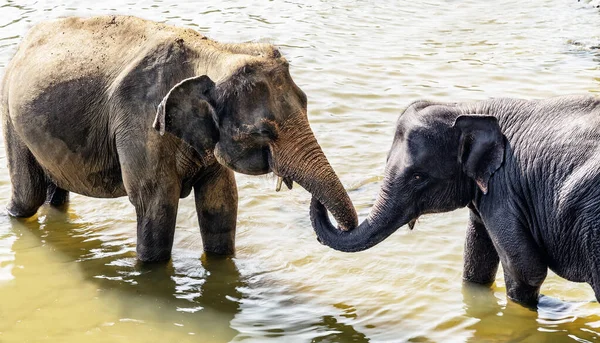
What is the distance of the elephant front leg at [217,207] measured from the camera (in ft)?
20.1

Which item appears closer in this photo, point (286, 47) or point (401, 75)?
point (401, 75)

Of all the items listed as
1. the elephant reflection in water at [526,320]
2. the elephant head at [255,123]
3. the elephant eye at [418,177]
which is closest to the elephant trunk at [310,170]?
the elephant head at [255,123]

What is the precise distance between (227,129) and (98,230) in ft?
6.70

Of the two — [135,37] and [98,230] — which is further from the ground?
[135,37]

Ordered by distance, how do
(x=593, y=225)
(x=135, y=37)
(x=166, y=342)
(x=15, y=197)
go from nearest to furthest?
(x=593, y=225)
(x=166, y=342)
(x=135, y=37)
(x=15, y=197)

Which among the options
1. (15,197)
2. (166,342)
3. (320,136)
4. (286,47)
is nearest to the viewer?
(166,342)

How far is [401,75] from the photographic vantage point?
10609 millimetres

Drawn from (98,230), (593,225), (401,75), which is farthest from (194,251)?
(401,75)

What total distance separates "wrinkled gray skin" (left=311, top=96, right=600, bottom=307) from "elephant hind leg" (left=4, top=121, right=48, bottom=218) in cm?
226

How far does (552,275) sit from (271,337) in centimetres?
183

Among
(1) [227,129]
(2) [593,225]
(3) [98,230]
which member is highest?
(1) [227,129]

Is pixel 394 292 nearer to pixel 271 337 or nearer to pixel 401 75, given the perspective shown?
pixel 271 337

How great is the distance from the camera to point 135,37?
5.93 meters

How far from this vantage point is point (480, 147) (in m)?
5.25
